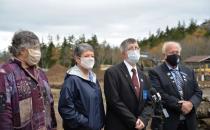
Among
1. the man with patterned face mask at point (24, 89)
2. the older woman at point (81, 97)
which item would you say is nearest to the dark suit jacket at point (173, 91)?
the older woman at point (81, 97)

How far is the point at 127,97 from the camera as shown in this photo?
5418 millimetres

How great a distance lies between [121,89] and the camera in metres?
5.45

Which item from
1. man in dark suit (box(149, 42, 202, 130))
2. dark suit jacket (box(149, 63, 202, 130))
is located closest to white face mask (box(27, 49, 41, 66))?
man in dark suit (box(149, 42, 202, 130))

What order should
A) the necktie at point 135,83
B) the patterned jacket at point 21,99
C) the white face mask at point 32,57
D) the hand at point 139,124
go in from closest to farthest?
the patterned jacket at point 21,99 < the white face mask at point 32,57 < the hand at point 139,124 < the necktie at point 135,83

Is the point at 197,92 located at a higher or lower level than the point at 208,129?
higher

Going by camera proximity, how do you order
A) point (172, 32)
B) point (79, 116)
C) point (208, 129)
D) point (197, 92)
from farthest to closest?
point (172, 32) → point (208, 129) → point (197, 92) → point (79, 116)

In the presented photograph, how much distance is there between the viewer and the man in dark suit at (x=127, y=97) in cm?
533

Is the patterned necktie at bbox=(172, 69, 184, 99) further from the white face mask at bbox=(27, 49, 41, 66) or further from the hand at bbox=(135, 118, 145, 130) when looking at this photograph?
the white face mask at bbox=(27, 49, 41, 66)

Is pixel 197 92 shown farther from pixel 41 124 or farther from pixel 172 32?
pixel 172 32

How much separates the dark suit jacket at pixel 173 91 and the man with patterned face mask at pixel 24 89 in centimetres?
212

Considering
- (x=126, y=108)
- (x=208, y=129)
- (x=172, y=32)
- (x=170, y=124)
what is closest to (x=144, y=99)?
(x=126, y=108)

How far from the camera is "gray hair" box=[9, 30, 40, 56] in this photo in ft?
14.1

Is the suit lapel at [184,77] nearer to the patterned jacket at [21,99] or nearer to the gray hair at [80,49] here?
the gray hair at [80,49]

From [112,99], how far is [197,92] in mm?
1636
